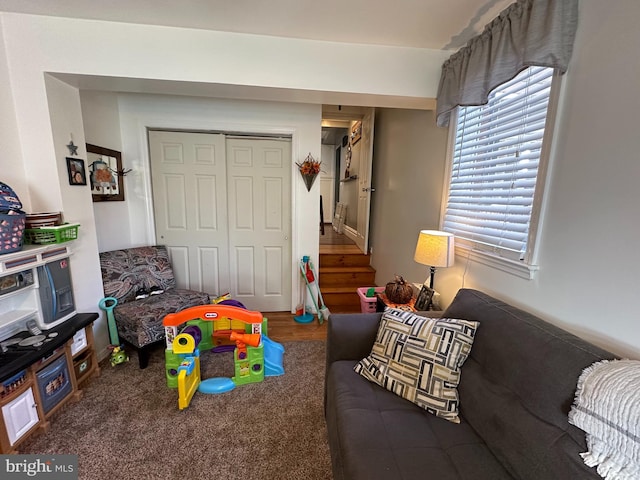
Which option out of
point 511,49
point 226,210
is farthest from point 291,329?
point 511,49

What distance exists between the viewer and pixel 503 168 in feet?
5.11

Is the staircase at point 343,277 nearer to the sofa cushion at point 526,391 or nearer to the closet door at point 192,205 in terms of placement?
the closet door at point 192,205

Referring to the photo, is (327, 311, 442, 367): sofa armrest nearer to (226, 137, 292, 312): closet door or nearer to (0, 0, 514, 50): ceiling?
(226, 137, 292, 312): closet door

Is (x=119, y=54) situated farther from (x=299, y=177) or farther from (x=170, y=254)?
(x=170, y=254)

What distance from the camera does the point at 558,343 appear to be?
3.34 ft

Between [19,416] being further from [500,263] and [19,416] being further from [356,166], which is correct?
[356,166]

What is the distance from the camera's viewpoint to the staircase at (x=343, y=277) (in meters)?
3.39

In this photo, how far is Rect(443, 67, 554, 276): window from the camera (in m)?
1.36

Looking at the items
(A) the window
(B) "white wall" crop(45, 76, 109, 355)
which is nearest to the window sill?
(A) the window

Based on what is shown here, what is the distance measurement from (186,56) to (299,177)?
142 centimetres

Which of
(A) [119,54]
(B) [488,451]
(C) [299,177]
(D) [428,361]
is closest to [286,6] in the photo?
(A) [119,54]

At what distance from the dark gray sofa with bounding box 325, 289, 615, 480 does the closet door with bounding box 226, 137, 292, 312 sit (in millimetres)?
1985

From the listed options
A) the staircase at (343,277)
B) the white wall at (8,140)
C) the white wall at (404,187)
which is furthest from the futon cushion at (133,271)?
the white wall at (404,187)

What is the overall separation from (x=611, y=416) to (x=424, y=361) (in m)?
0.63
